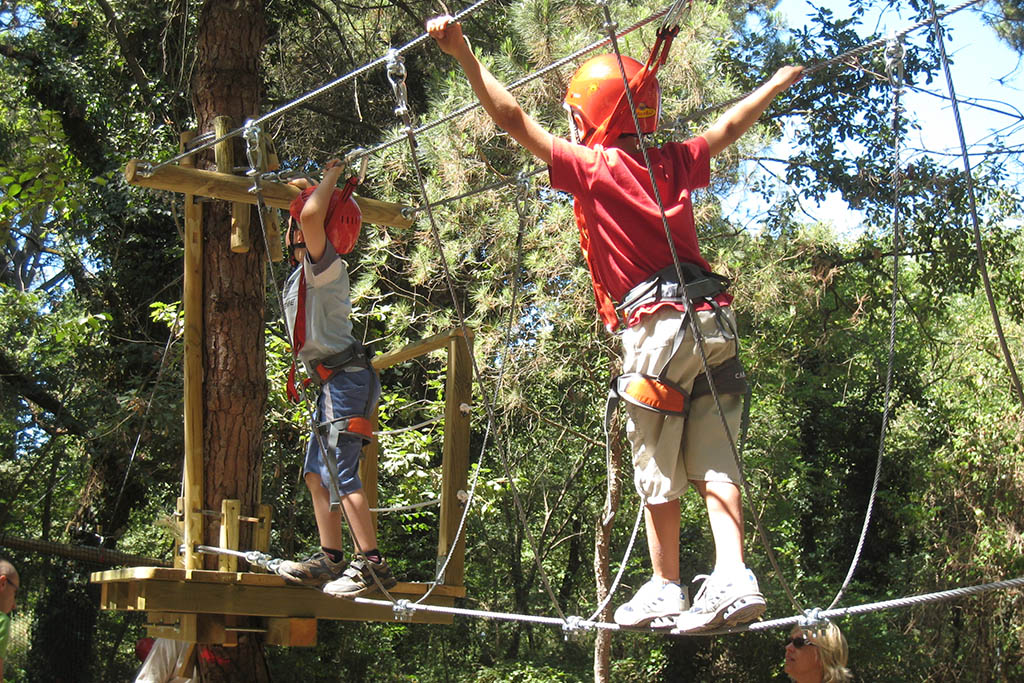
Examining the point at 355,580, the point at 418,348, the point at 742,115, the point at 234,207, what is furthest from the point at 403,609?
the point at 234,207

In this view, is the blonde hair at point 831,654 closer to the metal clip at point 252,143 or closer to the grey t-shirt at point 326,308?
the grey t-shirt at point 326,308

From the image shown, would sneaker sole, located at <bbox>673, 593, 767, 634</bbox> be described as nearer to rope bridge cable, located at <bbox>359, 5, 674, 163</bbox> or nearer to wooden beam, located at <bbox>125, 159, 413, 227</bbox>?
rope bridge cable, located at <bbox>359, 5, 674, 163</bbox>

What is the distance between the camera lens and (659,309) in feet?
7.91

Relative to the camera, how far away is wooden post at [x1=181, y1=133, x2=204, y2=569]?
177 inches

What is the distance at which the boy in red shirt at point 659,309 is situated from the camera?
2.40 metres

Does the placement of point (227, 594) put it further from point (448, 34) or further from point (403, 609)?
point (448, 34)

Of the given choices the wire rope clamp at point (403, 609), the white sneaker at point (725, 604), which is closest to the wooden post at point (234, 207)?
the wire rope clamp at point (403, 609)

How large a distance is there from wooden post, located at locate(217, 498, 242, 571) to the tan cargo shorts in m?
2.44

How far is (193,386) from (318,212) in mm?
1710

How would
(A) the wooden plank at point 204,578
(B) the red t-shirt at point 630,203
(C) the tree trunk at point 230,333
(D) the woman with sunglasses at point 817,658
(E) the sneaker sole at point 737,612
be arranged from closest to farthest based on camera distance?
(E) the sneaker sole at point 737,612
(B) the red t-shirt at point 630,203
(D) the woman with sunglasses at point 817,658
(A) the wooden plank at point 204,578
(C) the tree trunk at point 230,333

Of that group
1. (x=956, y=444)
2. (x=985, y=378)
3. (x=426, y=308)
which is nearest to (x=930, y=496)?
(x=956, y=444)

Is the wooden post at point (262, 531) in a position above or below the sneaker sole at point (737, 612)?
above

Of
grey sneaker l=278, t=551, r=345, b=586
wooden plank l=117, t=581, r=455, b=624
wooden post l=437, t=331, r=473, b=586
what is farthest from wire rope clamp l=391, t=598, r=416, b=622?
wooden post l=437, t=331, r=473, b=586

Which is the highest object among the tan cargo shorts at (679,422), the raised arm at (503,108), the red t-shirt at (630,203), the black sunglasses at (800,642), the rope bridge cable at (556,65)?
the rope bridge cable at (556,65)
